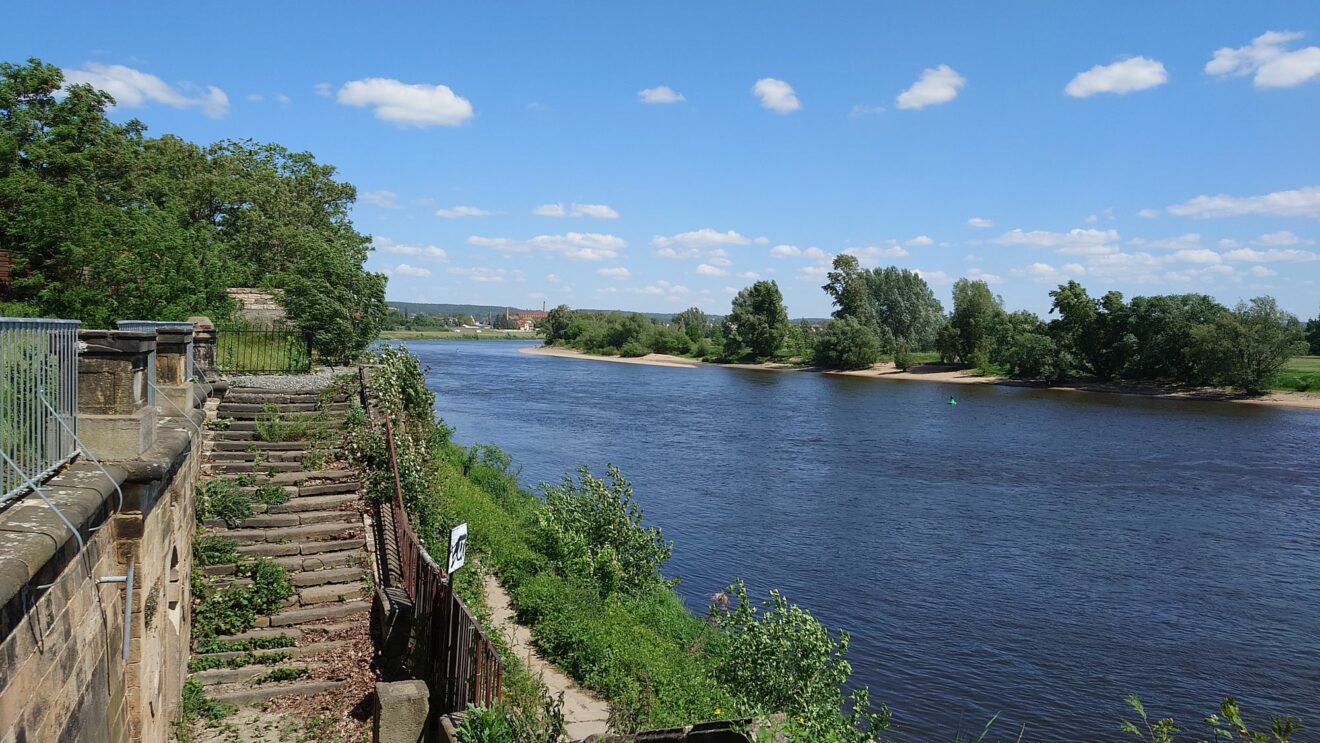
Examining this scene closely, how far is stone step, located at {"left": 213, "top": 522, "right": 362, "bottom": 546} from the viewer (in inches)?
489

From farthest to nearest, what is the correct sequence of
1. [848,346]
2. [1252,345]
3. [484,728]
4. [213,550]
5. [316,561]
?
1. [848,346]
2. [1252,345]
3. [316,561]
4. [213,550]
5. [484,728]

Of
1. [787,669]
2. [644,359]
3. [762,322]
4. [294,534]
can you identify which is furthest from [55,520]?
[644,359]

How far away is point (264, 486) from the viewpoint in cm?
1368

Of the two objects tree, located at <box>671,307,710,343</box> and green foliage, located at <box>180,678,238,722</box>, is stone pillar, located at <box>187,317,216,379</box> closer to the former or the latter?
green foliage, located at <box>180,678,238,722</box>

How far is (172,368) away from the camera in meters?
9.70

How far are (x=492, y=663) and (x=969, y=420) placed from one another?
1847 inches

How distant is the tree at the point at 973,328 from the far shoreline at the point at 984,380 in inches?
80.6

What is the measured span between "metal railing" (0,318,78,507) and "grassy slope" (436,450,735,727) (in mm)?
6345

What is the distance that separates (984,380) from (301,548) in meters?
75.4

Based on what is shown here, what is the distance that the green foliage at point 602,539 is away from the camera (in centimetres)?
1515

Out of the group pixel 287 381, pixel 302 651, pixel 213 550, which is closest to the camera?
pixel 302 651

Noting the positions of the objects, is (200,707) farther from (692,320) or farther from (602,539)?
(692,320)

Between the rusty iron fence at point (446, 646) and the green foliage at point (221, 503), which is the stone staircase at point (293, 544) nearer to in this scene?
the green foliage at point (221, 503)

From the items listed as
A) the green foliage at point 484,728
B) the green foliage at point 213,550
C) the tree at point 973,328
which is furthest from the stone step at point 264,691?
the tree at point 973,328
